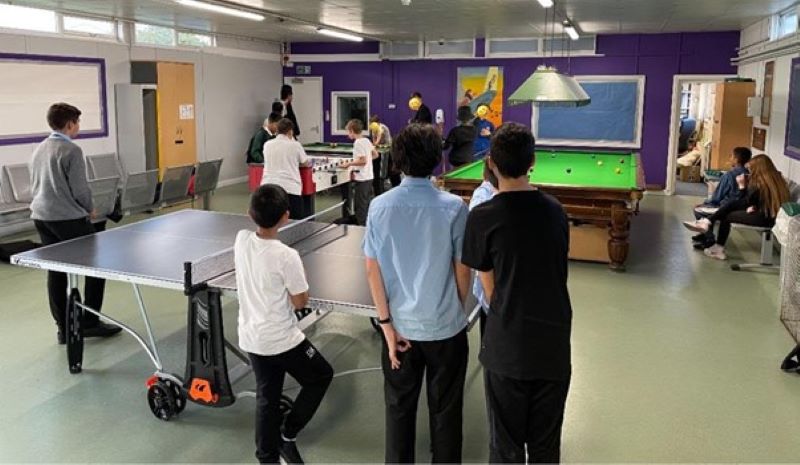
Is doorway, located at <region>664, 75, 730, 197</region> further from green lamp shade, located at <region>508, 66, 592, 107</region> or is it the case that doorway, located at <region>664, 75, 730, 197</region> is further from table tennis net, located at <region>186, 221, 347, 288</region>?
table tennis net, located at <region>186, 221, 347, 288</region>

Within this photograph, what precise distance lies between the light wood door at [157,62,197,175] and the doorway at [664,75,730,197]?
8.58 m

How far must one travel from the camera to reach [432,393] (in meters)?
2.74

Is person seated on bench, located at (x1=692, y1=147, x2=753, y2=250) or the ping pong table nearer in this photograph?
the ping pong table

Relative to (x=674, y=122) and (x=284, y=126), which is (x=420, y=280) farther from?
(x=674, y=122)

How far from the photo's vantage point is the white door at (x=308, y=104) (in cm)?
1487

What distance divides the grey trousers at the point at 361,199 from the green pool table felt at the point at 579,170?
1.32 meters

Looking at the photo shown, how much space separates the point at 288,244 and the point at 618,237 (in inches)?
153

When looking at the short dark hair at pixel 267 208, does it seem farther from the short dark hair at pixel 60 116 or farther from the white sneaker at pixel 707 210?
the white sneaker at pixel 707 210

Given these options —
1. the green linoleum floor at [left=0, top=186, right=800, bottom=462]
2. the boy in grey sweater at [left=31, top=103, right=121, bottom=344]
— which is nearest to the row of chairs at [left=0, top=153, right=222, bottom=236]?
the green linoleum floor at [left=0, top=186, right=800, bottom=462]

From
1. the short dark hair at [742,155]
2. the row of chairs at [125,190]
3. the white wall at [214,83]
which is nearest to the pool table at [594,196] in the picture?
the short dark hair at [742,155]

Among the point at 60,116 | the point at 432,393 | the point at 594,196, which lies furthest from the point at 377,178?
the point at 432,393

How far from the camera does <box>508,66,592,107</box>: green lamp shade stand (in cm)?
635

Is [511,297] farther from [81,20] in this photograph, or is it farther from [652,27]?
[652,27]

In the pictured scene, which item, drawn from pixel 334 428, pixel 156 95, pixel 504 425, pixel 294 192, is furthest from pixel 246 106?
pixel 504 425
